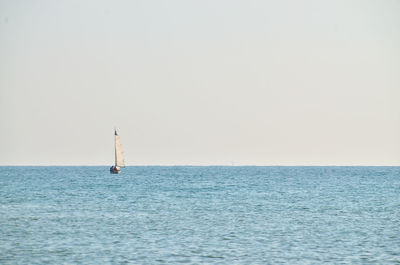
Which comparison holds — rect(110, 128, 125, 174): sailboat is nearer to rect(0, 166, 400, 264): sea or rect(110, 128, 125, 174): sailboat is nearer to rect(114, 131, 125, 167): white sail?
rect(114, 131, 125, 167): white sail

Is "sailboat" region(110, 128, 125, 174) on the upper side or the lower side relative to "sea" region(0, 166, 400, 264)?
upper

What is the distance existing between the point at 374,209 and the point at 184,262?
1423 inches

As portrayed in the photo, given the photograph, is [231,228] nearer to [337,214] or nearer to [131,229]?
[131,229]

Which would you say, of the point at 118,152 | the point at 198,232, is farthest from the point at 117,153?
the point at 198,232

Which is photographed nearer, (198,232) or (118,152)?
(198,232)

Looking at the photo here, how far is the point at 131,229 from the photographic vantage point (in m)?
49.8

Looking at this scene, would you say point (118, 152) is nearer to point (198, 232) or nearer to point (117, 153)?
point (117, 153)

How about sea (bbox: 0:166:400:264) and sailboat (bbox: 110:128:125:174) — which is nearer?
sea (bbox: 0:166:400:264)

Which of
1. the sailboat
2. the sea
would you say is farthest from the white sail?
the sea

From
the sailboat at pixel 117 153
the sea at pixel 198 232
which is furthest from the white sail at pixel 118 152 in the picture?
the sea at pixel 198 232

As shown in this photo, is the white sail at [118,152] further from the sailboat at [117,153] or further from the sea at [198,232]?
the sea at [198,232]

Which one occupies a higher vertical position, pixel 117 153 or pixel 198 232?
pixel 117 153

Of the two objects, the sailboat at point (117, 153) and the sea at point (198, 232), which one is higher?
the sailboat at point (117, 153)

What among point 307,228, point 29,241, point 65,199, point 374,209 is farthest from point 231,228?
point 65,199
